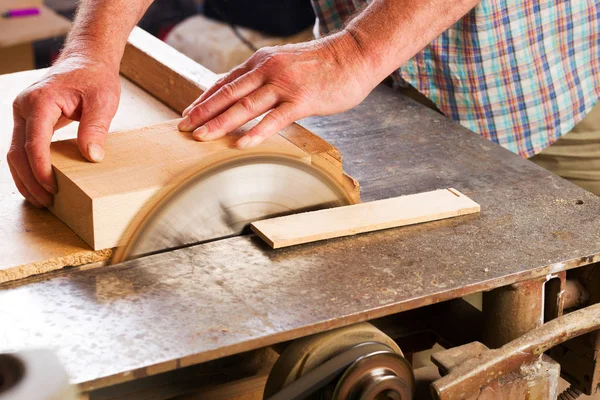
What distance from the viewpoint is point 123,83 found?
2066 millimetres

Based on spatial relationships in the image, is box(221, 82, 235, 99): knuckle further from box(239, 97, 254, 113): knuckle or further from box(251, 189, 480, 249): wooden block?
box(251, 189, 480, 249): wooden block

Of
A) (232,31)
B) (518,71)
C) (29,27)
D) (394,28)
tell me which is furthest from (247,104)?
(232,31)

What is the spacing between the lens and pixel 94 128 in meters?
1.47

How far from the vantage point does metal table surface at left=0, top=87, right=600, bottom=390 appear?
113 centimetres

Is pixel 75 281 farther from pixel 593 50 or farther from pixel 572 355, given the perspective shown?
pixel 593 50

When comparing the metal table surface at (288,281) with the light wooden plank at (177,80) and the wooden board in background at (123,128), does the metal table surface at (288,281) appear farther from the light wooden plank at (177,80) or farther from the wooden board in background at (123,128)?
the light wooden plank at (177,80)

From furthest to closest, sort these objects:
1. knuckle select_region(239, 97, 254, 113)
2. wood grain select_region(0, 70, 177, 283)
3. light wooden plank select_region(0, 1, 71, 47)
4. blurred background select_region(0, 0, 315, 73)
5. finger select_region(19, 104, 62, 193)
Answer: blurred background select_region(0, 0, 315, 73), light wooden plank select_region(0, 1, 71, 47), knuckle select_region(239, 97, 254, 113), finger select_region(19, 104, 62, 193), wood grain select_region(0, 70, 177, 283)

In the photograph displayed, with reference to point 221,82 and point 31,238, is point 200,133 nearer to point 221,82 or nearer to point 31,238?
point 221,82

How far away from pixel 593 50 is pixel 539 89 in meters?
0.20

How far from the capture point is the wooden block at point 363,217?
138 centimetres

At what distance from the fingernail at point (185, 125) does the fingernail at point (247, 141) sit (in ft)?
0.41

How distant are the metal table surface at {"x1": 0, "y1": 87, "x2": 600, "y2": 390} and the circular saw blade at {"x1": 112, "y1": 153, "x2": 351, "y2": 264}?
0.03 meters

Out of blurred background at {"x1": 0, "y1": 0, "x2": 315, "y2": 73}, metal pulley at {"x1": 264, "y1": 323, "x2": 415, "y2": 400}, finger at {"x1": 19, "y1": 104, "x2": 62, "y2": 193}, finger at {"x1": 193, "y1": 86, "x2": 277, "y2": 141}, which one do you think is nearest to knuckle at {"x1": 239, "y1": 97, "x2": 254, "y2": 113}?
finger at {"x1": 193, "y1": 86, "x2": 277, "y2": 141}

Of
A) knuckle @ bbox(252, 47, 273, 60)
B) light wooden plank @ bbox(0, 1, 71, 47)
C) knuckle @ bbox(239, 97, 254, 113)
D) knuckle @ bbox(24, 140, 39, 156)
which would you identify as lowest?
light wooden plank @ bbox(0, 1, 71, 47)
